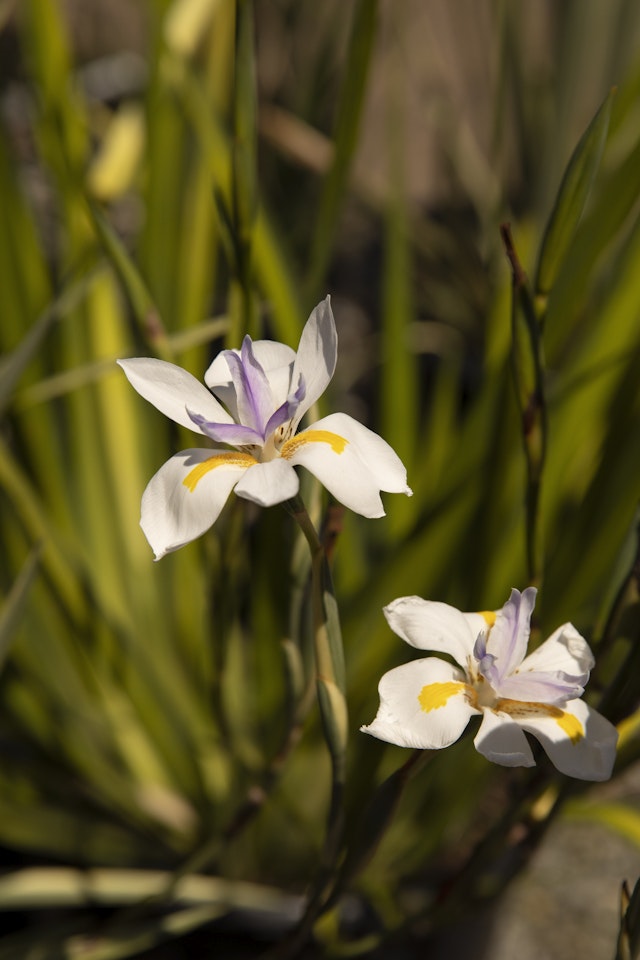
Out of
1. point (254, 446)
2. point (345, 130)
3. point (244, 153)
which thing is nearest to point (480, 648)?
point (254, 446)

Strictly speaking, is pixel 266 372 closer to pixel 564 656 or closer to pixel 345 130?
pixel 564 656

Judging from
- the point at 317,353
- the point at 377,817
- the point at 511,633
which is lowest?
the point at 377,817

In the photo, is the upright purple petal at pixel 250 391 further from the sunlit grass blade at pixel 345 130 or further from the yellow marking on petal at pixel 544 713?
the sunlit grass blade at pixel 345 130

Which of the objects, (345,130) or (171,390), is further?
(345,130)

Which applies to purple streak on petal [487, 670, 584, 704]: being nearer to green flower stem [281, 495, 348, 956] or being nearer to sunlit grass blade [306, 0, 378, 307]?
green flower stem [281, 495, 348, 956]

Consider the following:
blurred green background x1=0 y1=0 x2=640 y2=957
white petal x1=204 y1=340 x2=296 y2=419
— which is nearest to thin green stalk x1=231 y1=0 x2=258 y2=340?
blurred green background x1=0 y1=0 x2=640 y2=957

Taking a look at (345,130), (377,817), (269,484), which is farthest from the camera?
(345,130)

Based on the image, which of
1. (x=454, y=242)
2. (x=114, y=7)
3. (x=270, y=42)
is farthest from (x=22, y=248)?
(x=114, y=7)
